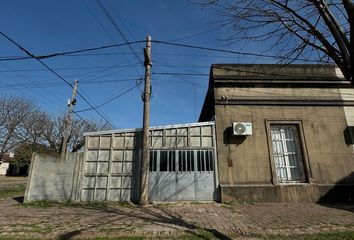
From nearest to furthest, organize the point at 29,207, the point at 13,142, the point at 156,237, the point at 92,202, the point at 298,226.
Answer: the point at 156,237 → the point at 298,226 → the point at 29,207 → the point at 92,202 → the point at 13,142

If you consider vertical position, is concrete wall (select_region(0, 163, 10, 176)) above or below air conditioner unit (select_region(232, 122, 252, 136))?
above

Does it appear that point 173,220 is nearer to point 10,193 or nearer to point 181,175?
point 181,175

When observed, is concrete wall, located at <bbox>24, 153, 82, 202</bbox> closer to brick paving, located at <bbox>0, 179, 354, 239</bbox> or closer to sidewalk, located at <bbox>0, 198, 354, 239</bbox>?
brick paving, located at <bbox>0, 179, 354, 239</bbox>

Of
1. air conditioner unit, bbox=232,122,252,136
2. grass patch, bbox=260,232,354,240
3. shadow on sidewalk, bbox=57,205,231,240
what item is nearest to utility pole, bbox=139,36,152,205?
shadow on sidewalk, bbox=57,205,231,240

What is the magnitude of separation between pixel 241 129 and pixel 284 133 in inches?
93.6

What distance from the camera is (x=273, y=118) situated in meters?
11.5

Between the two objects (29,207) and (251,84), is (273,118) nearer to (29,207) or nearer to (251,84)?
(251,84)

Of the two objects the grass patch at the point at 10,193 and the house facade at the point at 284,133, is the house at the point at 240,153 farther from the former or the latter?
the grass patch at the point at 10,193

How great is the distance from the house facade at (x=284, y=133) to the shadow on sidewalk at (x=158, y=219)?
324 centimetres

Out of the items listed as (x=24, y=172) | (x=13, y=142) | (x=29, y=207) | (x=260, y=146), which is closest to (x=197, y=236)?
(x=260, y=146)

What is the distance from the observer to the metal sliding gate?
415 inches

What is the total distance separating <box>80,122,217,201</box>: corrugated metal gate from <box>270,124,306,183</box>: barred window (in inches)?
117

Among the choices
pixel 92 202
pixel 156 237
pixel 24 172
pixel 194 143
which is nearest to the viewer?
pixel 156 237

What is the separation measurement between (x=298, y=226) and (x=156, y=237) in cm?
376
